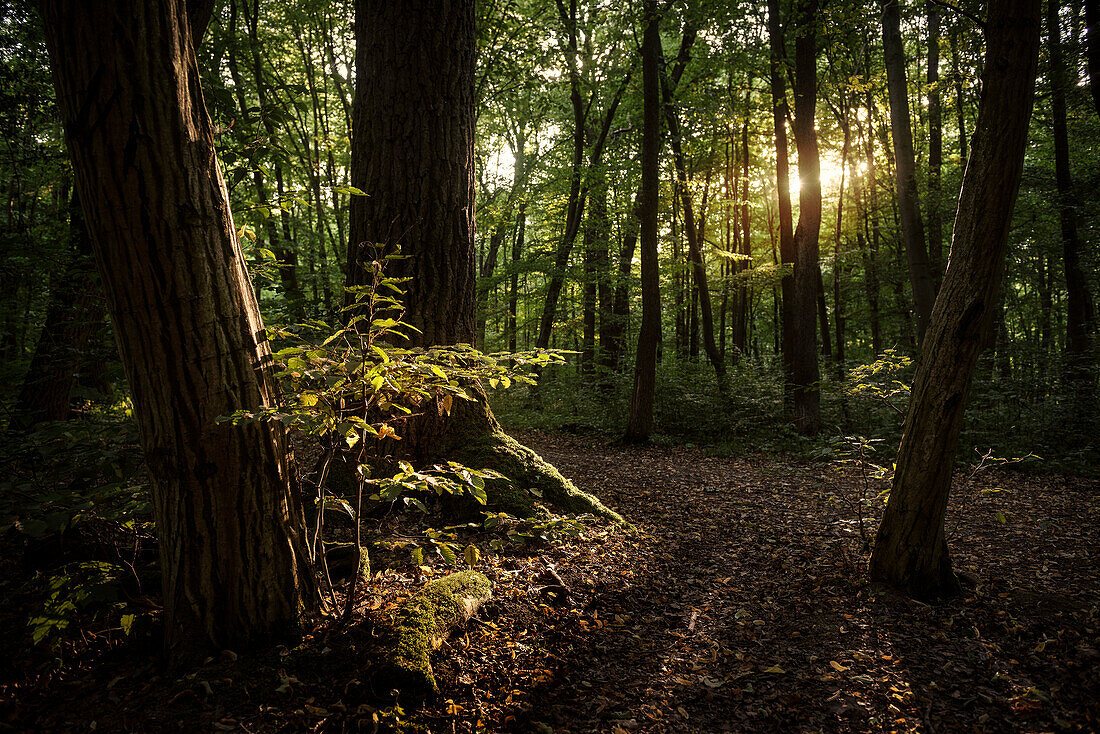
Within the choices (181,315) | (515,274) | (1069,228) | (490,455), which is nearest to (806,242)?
(1069,228)

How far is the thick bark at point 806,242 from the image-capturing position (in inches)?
352

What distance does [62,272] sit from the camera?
401 centimetres

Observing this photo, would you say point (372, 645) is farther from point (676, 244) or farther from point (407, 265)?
point (676, 244)

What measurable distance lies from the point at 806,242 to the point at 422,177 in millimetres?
7897

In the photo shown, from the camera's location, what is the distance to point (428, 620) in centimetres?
223

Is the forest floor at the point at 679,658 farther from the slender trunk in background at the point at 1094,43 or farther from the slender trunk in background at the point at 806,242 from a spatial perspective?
the slender trunk in background at the point at 1094,43

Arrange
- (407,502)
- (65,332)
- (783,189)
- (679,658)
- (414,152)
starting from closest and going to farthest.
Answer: (407,502) < (679,658) < (414,152) < (65,332) < (783,189)

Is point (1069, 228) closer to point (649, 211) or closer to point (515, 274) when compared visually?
Result: point (649, 211)

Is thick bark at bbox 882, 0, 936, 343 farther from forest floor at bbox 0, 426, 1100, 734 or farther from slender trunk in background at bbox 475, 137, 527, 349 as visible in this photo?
slender trunk in background at bbox 475, 137, 527, 349

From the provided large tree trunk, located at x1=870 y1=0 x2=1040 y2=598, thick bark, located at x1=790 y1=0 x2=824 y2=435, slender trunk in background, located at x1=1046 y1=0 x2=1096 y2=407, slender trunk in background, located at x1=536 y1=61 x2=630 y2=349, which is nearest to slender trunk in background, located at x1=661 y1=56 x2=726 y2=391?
slender trunk in background, located at x1=536 y1=61 x2=630 y2=349

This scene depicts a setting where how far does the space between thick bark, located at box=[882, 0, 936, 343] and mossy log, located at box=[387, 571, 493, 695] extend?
32.5 ft

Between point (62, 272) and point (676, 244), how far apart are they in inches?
693

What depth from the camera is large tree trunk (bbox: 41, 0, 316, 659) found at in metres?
1.66

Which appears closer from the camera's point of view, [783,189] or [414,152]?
[414,152]
